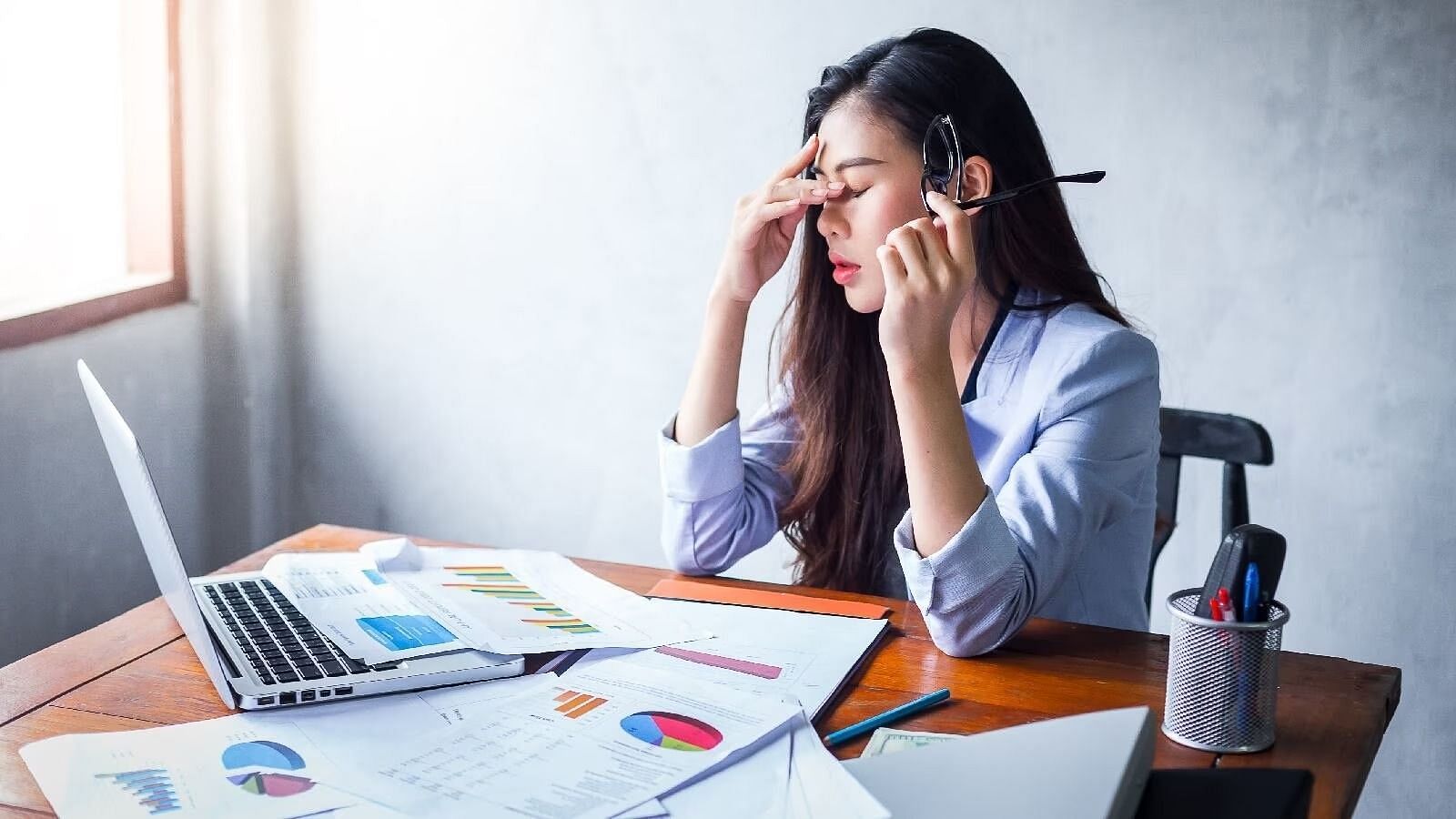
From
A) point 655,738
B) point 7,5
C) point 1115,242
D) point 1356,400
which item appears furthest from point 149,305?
point 1356,400

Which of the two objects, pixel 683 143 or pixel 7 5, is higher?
pixel 7 5

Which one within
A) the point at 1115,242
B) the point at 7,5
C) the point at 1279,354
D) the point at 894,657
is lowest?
the point at 894,657

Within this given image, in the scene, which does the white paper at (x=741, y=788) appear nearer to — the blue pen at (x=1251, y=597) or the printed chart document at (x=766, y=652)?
the printed chart document at (x=766, y=652)

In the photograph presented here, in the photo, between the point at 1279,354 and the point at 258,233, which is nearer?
the point at 1279,354

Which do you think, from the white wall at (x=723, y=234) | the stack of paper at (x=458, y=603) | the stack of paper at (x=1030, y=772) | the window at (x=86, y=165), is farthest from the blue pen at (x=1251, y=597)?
the window at (x=86, y=165)

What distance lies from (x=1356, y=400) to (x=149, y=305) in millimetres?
1976

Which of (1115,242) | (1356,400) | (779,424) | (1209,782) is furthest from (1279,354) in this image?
(1209,782)

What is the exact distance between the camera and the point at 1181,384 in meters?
2.18

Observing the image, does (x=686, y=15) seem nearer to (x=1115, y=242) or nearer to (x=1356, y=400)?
(x=1115, y=242)

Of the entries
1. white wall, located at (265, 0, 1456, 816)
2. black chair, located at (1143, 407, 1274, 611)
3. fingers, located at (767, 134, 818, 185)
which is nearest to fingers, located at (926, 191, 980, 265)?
fingers, located at (767, 134, 818, 185)

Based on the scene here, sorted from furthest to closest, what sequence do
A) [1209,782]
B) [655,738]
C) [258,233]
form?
1. [258,233]
2. [655,738]
3. [1209,782]

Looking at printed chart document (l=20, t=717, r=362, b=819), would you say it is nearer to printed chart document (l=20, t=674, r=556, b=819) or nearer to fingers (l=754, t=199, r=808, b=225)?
printed chart document (l=20, t=674, r=556, b=819)

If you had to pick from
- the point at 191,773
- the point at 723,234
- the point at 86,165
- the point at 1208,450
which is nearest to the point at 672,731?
the point at 191,773

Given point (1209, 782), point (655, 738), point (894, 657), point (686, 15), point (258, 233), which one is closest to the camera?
point (1209, 782)
